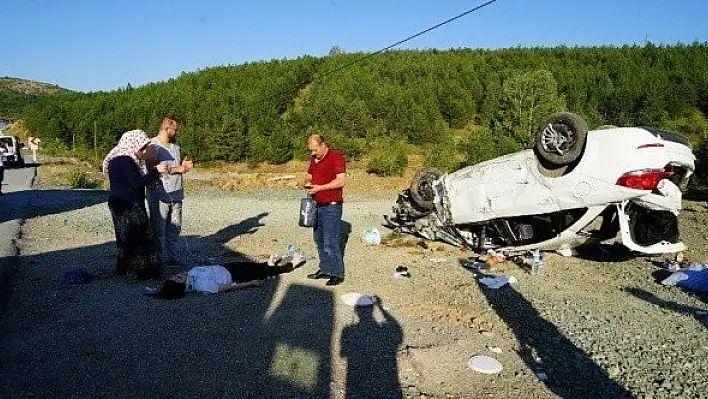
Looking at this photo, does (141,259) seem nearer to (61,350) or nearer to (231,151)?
(61,350)

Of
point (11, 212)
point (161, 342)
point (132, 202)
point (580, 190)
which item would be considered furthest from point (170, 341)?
point (11, 212)

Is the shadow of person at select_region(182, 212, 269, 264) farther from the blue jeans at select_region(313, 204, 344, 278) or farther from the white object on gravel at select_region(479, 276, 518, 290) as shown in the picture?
the white object on gravel at select_region(479, 276, 518, 290)

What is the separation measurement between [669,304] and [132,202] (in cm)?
566

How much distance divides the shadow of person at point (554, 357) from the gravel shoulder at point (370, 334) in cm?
2

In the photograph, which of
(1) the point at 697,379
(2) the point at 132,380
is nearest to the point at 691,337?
(1) the point at 697,379

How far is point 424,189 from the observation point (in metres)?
9.01

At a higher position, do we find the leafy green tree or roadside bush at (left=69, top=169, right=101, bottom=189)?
the leafy green tree

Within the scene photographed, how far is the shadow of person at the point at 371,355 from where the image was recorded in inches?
148

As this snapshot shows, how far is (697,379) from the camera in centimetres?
397

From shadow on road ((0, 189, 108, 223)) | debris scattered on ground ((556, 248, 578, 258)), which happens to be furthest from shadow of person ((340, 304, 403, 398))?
shadow on road ((0, 189, 108, 223))

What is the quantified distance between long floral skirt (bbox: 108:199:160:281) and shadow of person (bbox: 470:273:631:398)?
3.67 m

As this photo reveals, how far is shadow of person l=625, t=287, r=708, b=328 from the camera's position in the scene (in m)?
5.27

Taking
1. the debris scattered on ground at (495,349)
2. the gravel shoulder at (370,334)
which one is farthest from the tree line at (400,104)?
the debris scattered on ground at (495,349)

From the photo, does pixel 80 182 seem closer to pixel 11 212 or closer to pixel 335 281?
pixel 11 212
